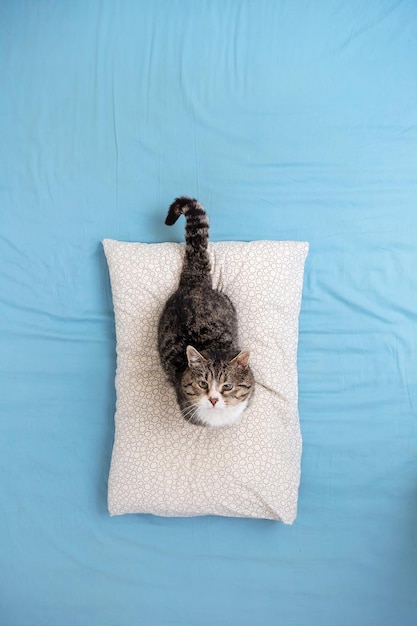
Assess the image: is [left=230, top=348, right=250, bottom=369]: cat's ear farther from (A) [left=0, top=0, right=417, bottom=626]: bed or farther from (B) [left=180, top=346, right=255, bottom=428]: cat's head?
(A) [left=0, top=0, right=417, bottom=626]: bed

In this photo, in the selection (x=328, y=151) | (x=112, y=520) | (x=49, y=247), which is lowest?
(x=112, y=520)

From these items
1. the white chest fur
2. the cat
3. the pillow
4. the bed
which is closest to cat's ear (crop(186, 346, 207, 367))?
the cat

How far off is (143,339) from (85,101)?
0.91m

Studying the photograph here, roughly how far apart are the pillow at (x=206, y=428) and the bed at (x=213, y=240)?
0.11 meters

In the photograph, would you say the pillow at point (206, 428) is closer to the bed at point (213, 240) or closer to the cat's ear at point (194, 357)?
the bed at point (213, 240)

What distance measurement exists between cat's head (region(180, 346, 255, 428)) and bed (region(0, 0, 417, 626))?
35 centimetres

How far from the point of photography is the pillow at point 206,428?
4.98ft

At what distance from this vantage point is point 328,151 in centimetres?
178

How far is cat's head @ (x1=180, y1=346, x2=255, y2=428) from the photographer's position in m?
1.34

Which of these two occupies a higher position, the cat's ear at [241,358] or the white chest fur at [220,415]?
the cat's ear at [241,358]

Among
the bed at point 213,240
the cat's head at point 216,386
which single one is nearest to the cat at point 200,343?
the cat's head at point 216,386

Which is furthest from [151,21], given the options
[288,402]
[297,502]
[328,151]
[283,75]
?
[297,502]

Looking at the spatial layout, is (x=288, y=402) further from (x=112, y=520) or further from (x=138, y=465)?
(x=112, y=520)

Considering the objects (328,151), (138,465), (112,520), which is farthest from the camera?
(328,151)
